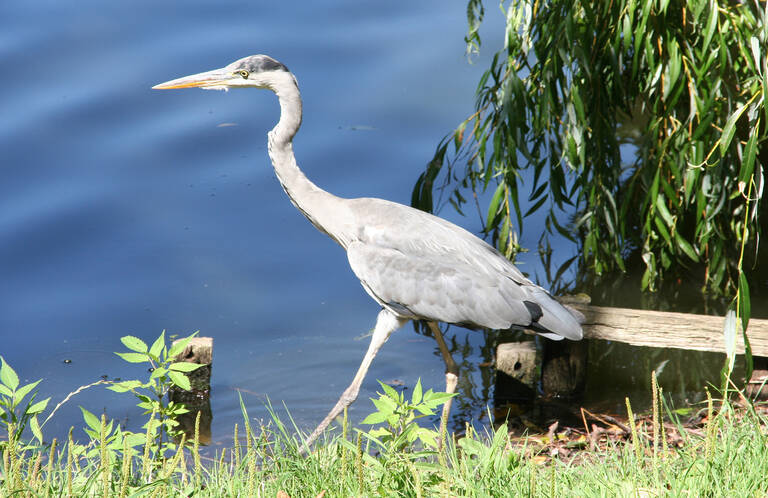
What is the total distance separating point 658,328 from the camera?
204 inches

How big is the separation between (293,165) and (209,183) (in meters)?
3.49

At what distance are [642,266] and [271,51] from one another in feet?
14.9

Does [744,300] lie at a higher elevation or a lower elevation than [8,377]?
lower

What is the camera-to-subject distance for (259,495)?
3342mm

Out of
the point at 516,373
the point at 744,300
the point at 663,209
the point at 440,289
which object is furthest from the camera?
the point at 663,209

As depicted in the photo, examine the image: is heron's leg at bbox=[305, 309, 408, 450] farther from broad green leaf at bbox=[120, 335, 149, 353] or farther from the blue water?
broad green leaf at bbox=[120, 335, 149, 353]

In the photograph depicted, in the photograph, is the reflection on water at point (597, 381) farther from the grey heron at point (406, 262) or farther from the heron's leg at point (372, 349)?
the heron's leg at point (372, 349)

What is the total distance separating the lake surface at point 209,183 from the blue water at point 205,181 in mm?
19

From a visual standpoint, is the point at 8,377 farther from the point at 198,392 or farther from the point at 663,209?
the point at 663,209

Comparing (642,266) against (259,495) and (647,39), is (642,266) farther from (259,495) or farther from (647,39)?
(259,495)

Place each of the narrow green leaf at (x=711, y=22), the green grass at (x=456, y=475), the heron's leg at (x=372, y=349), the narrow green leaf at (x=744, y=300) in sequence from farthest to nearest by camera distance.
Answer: the heron's leg at (x=372, y=349) < the narrow green leaf at (x=711, y=22) < the narrow green leaf at (x=744, y=300) < the green grass at (x=456, y=475)

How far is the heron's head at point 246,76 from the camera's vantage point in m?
5.12

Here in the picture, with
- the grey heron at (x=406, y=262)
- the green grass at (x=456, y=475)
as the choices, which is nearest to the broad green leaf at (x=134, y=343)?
the green grass at (x=456, y=475)

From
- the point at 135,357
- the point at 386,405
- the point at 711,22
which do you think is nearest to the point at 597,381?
the point at 711,22
